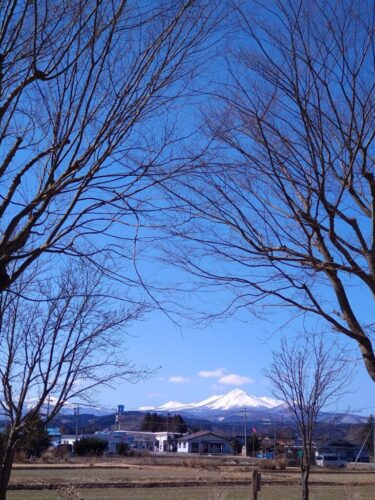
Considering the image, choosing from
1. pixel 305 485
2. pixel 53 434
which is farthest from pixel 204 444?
pixel 305 485

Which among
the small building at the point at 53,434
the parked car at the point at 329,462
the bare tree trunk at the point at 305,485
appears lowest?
the bare tree trunk at the point at 305,485

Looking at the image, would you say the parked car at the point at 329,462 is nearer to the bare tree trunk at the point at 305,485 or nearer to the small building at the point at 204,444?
the small building at the point at 204,444

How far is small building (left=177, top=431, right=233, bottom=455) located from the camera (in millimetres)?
110125

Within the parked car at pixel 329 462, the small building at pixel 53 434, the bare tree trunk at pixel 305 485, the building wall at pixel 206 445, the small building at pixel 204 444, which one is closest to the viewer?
the bare tree trunk at pixel 305 485

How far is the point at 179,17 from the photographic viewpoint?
5.04 meters

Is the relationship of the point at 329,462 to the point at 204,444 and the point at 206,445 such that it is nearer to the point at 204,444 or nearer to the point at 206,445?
the point at 204,444

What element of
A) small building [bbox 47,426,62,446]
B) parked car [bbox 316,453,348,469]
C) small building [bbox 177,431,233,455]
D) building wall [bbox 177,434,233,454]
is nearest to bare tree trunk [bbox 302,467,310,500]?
small building [bbox 47,426,62,446]

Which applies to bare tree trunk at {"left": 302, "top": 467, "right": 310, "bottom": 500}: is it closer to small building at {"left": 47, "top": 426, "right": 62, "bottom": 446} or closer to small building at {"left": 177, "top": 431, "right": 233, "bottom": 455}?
small building at {"left": 47, "top": 426, "right": 62, "bottom": 446}

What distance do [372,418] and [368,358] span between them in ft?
105

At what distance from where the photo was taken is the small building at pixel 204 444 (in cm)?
11012

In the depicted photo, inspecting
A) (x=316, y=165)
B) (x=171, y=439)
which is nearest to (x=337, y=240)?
(x=316, y=165)

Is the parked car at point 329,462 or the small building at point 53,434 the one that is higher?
the small building at point 53,434

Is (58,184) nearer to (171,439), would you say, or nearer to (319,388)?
(319,388)

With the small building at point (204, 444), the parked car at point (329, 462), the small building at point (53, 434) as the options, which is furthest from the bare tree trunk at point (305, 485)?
the small building at point (204, 444)
